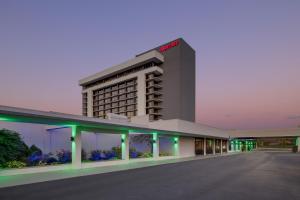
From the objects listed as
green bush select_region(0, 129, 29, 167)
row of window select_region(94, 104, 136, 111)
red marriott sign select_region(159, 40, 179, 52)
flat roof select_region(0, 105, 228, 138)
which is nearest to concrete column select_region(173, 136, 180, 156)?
flat roof select_region(0, 105, 228, 138)

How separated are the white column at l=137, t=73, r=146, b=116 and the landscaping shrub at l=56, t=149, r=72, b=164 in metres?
49.2

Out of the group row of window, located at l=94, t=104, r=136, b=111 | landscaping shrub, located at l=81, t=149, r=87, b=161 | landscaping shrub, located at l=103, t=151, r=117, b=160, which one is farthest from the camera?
row of window, located at l=94, t=104, r=136, b=111

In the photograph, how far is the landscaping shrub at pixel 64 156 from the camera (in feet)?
54.9

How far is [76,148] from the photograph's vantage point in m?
16.8

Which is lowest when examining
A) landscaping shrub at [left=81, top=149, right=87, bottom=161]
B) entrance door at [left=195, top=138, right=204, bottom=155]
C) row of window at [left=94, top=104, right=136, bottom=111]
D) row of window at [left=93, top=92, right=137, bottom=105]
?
entrance door at [left=195, top=138, right=204, bottom=155]

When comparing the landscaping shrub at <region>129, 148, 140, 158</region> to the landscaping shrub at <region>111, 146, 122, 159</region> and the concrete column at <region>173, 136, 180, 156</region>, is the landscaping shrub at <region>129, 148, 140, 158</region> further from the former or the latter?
the concrete column at <region>173, 136, 180, 156</region>

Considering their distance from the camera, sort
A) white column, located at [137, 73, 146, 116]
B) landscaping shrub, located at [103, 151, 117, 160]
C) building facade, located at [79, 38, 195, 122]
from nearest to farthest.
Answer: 1. landscaping shrub, located at [103, 151, 117, 160]
2. building facade, located at [79, 38, 195, 122]
3. white column, located at [137, 73, 146, 116]

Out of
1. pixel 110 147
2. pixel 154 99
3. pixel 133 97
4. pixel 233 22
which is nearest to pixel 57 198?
pixel 110 147

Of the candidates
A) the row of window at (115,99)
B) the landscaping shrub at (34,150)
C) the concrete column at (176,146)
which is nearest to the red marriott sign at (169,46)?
the row of window at (115,99)

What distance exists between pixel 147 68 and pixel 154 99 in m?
10.1

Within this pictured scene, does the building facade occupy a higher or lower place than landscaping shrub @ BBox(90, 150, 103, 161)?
higher

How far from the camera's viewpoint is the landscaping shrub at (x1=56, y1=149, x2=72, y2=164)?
1673 cm

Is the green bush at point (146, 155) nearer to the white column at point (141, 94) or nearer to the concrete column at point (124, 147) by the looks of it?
the concrete column at point (124, 147)

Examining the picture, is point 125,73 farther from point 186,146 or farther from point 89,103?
point 186,146
